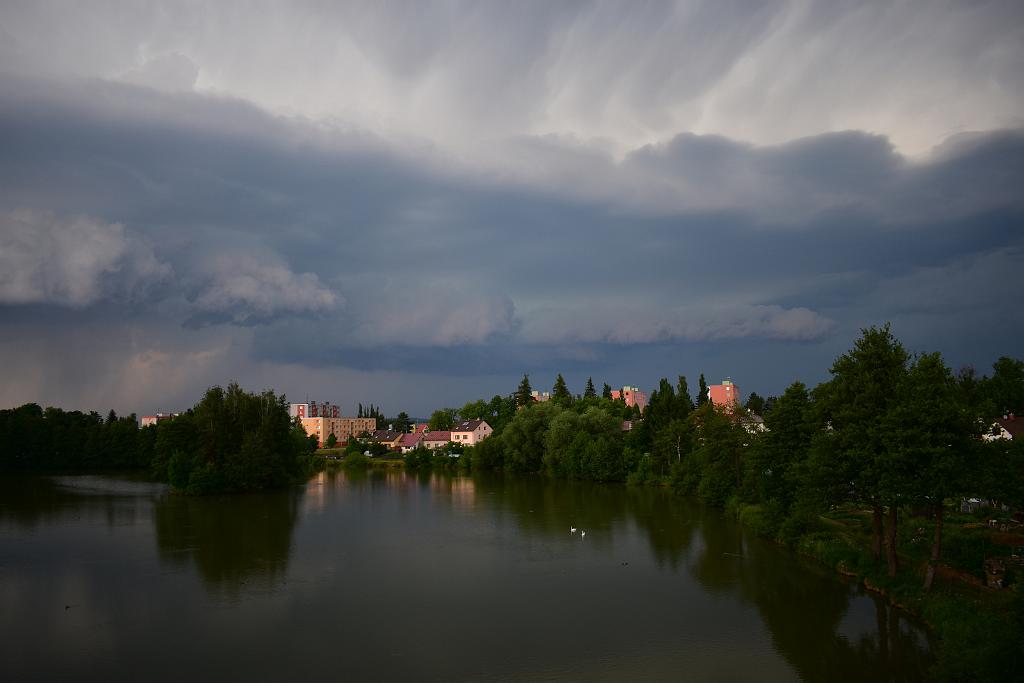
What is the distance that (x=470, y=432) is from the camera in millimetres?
93625

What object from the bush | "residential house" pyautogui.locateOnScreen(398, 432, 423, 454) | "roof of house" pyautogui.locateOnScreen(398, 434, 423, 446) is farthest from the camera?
"roof of house" pyautogui.locateOnScreen(398, 434, 423, 446)

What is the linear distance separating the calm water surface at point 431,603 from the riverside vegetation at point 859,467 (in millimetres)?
1682

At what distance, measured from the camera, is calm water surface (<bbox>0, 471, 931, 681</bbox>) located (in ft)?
50.7

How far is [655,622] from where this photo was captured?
1850 cm

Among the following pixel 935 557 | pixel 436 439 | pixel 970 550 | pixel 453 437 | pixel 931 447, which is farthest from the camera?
pixel 453 437

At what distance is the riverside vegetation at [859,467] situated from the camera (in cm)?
1711

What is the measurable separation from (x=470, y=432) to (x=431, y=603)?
73510 mm

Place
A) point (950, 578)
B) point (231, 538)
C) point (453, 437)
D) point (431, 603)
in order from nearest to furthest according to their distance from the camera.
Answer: point (950, 578), point (431, 603), point (231, 538), point (453, 437)

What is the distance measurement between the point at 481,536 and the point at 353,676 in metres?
17.1

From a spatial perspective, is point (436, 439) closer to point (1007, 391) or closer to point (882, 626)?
point (1007, 391)

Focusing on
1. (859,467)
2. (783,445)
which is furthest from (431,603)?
(783,445)

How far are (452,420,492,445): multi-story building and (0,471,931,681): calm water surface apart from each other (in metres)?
55.3

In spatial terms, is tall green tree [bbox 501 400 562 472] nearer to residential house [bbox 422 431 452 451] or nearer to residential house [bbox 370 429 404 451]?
residential house [bbox 422 431 452 451]

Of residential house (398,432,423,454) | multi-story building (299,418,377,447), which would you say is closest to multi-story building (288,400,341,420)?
multi-story building (299,418,377,447)
